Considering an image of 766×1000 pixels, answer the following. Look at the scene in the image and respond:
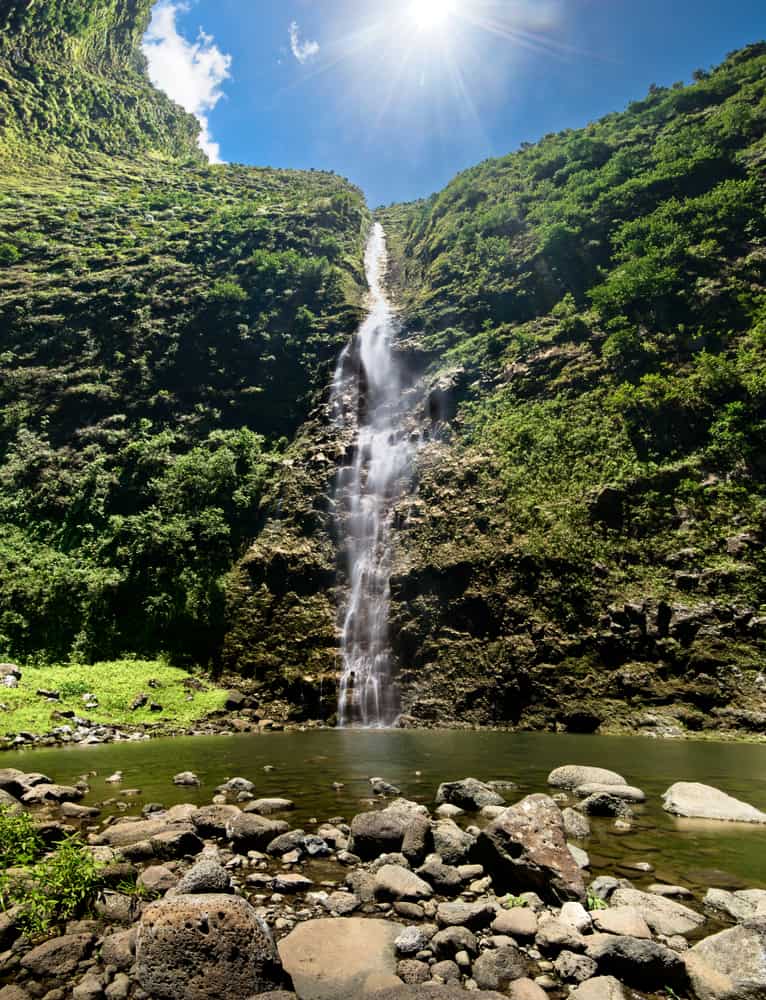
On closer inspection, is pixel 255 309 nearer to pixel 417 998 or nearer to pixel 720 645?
pixel 720 645

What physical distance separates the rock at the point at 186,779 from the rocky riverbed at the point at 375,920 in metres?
2.99

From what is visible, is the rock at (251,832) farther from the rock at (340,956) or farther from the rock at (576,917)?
the rock at (576,917)

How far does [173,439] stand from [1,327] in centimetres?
1946

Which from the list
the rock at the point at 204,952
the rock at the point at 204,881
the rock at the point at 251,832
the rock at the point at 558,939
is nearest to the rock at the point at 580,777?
the rock at the point at 251,832

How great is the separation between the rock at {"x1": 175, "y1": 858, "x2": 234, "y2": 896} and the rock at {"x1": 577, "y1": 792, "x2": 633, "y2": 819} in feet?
21.7

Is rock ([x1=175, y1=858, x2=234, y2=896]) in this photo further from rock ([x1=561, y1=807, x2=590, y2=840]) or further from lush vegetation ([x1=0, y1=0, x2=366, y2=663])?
lush vegetation ([x1=0, y1=0, x2=366, y2=663])

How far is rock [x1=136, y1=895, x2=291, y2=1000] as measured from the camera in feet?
12.9

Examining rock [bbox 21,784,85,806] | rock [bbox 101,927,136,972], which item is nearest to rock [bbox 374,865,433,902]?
rock [bbox 101,927,136,972]

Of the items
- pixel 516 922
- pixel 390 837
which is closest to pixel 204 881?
pixel 390 837

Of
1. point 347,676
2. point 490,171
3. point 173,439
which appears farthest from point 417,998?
point 490,171

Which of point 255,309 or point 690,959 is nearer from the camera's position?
point 690,959

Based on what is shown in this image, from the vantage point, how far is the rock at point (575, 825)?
316 inches

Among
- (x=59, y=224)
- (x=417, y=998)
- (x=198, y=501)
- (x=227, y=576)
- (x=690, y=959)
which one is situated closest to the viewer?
(x=417, y=998)

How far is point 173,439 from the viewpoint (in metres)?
38.6
